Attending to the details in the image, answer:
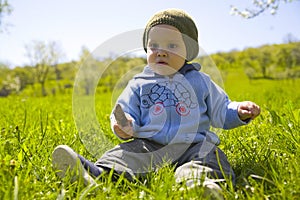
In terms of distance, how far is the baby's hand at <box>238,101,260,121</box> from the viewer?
82.5 inches

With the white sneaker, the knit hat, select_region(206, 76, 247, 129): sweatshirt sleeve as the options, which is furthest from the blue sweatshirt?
the white sneaker

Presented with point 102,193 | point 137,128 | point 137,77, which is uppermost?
point 137,77

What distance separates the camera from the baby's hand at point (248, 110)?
210 cm

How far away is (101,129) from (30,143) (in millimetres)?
828

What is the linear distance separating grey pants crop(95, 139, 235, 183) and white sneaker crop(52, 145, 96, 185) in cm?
21

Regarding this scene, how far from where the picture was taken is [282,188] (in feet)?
4.67

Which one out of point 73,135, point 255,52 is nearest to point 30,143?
point 73,135

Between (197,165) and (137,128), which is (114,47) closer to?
(137,128)

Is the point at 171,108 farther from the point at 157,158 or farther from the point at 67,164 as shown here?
the point at 67,164

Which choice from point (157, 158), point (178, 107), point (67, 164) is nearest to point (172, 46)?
point (178, 107)

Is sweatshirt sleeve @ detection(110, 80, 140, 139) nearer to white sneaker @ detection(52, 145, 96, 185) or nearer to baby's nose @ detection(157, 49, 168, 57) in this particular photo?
baby's nose @ detection(157, 49, 168, 57)

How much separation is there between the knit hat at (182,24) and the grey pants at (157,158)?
0.60 meters

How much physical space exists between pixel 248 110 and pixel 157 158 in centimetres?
55

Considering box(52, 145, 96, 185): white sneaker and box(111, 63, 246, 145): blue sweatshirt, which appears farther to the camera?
box(111, 63, 246, 145): blue sweatshirt
